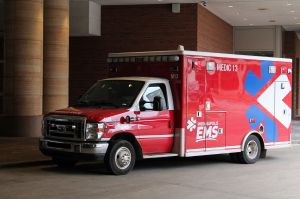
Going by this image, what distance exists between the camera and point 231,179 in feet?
37.4

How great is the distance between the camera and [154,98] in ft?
40.1

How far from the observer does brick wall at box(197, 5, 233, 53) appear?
2655 cm

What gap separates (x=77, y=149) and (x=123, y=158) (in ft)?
3.19

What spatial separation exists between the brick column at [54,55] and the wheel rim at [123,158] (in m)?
9.62

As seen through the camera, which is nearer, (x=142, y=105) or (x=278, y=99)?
(x=142, y=105)

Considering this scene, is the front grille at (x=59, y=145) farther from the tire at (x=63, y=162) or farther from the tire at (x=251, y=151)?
the tire at (x=251, y=151)

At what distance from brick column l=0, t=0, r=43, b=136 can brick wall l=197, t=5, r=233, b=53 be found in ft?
30.6

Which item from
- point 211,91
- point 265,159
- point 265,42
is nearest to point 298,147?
point 265,159

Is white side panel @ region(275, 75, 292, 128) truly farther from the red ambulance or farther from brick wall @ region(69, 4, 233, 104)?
brick wall @ region(69, 4, 233, 104)

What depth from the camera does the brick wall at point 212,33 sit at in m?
26.6

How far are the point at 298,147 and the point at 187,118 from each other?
7.39m

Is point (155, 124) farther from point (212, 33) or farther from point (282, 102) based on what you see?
point (212, 33)

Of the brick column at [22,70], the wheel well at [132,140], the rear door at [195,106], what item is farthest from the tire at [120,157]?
the brick column at [22,70]

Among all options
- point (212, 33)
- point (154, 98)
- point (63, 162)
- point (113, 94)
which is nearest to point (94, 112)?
point (113, 94)
